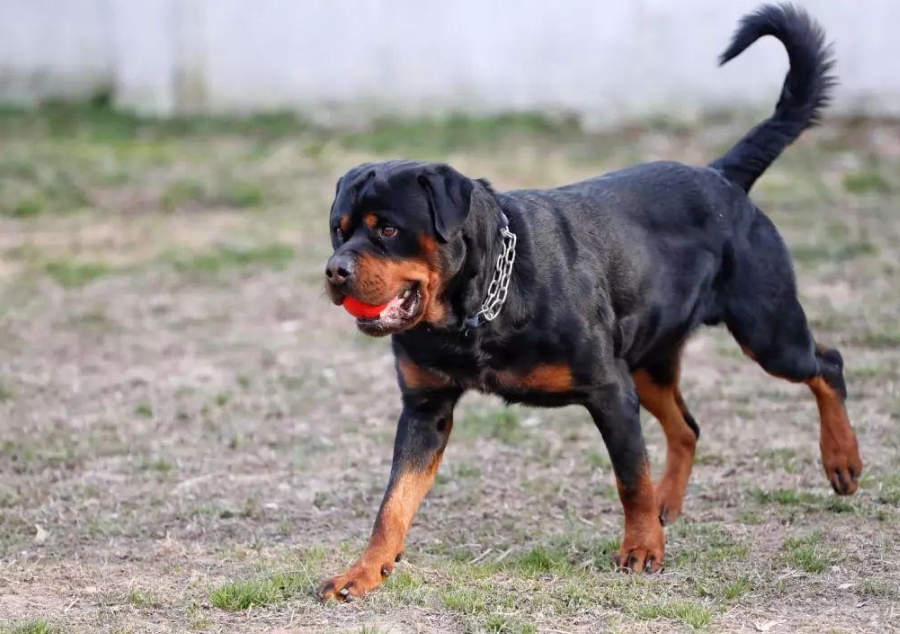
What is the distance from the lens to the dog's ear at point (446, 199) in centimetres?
445

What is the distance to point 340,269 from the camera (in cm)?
434

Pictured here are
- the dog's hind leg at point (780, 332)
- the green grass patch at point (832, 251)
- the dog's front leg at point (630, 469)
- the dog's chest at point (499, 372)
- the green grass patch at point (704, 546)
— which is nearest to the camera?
the dog's chest at point (499, 372)

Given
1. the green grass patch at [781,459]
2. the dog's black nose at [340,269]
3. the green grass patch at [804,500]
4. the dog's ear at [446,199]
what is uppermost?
the dog's ear at [446,199]

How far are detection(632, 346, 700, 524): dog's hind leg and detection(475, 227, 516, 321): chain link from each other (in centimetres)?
133

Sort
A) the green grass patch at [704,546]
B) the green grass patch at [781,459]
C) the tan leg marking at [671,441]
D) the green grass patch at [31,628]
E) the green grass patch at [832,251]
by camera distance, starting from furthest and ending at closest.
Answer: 1. the green grass patch at [832,251]
2. the green grass patch at [781,459]
3. the tan leg marking at [671,441]
4. the green grass patch at [704,546]
5. the green grass patch at [31,628]

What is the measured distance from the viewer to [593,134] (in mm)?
14594

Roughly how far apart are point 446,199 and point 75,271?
6.31 metres

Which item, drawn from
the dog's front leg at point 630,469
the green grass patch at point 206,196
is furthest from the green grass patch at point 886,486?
the green grass patch at point 206,196

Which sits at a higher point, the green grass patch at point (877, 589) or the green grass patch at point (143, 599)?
the green grass patch at point (877, 589)

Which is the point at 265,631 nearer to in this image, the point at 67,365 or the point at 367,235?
the point at 367,235

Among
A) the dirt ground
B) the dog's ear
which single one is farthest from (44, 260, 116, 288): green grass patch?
the dog's ear

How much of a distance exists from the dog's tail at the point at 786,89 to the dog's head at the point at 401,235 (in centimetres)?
176

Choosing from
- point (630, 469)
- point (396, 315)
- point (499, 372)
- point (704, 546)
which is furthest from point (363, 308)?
point (704, 546)

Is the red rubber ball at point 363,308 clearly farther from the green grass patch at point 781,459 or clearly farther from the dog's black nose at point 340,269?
the green grass patch at point 781,459
